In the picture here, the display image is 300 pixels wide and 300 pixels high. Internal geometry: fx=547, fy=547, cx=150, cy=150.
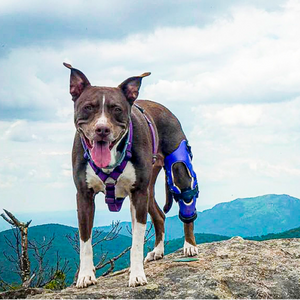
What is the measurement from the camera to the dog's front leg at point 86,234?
7.09m

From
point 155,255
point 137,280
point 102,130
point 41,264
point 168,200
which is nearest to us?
point 102,130

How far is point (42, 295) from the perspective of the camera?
21.6 ft

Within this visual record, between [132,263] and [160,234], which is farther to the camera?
[160,234]

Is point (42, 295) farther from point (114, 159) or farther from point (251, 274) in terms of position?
point (251, 274)

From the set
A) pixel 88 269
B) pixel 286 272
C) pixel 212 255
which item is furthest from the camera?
pixel 212 255

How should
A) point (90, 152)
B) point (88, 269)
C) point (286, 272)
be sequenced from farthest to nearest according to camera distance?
point (286, 272) < point (88, 269) < point (90, 152)

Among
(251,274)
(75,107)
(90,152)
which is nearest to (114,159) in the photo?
(90,152)

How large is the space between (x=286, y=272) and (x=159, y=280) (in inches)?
74.3

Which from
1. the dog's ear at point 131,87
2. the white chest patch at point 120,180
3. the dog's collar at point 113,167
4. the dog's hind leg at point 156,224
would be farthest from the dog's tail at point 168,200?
the dog's ear at point 131,87

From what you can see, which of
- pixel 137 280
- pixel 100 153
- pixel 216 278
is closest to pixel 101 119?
pixel 100 153

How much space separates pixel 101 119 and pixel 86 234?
1.71 meters

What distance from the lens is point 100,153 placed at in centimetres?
645

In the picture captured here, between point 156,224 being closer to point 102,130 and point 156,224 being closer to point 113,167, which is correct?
point 113,167

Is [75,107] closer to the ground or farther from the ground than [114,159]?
farther from the ground
